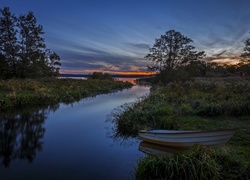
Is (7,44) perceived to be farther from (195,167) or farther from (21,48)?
(195,167)

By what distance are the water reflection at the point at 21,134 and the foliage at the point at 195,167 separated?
15.2 ft

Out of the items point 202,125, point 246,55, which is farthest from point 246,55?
point 202,125

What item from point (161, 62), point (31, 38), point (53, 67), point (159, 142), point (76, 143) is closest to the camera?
point (159, 142)

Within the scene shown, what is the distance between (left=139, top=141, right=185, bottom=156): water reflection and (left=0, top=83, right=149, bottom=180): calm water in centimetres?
27

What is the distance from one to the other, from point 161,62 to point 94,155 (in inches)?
1452

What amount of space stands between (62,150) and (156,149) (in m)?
3.88

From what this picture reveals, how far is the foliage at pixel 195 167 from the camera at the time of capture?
5793mm

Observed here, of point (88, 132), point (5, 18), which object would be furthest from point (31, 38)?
point (88, 132)

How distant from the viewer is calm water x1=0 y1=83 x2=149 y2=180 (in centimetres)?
711

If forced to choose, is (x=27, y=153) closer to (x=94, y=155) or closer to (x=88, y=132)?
(x=94, y=155)

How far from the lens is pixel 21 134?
37.5ft

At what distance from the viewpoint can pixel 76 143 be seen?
1029cm

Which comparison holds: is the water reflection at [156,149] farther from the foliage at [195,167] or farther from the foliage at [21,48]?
the foliage at [21,48]

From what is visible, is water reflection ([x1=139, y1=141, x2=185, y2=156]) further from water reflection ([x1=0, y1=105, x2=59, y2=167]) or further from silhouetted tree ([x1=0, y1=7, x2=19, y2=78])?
silhouetted tree ([x1=0, y1=7, x2=19, y2=78])
